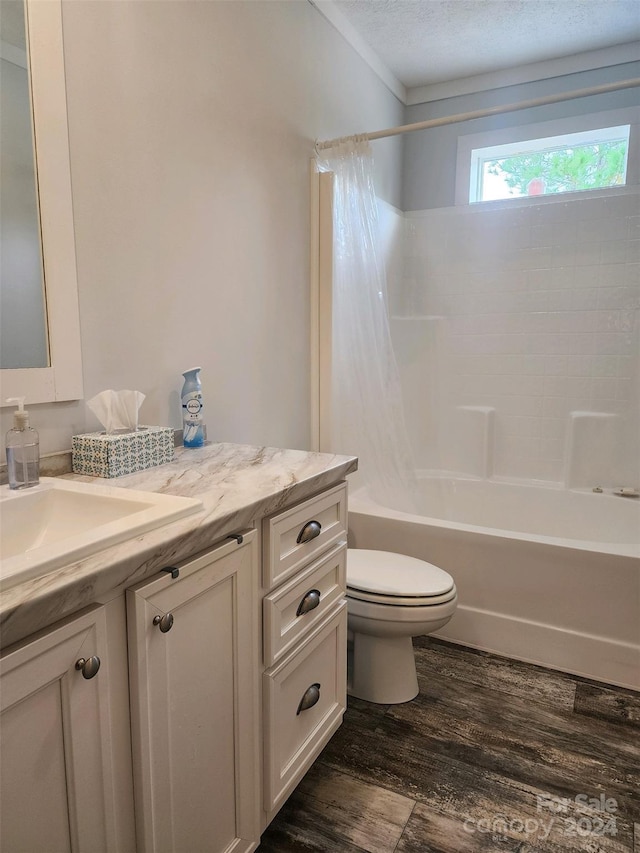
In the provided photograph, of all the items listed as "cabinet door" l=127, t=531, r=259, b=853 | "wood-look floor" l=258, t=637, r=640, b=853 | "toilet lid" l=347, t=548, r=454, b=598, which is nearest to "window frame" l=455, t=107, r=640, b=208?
"toilet lid" l=347, t=548, r=454, b=598

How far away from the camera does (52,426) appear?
130 cm

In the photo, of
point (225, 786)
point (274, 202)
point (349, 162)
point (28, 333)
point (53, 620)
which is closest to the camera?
point (53, 620)

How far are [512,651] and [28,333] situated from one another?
1.92 m

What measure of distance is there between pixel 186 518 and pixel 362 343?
1.61 metres

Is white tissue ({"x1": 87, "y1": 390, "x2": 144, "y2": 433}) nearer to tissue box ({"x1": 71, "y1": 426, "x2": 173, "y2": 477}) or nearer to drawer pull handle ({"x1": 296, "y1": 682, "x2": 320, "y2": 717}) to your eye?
tissue box ({"x1": 71, "y1": 426, "x2": 173, "y2": 477})

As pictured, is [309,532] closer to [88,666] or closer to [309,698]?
[309,698]

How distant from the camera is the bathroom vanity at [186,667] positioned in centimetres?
71

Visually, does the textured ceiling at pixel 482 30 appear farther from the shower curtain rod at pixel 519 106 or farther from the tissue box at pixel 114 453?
the tissue box at pixel 114 453

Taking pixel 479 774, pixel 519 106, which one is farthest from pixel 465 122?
pixel 479 774

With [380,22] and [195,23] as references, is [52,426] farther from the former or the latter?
[380,22]

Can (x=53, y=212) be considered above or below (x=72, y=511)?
above

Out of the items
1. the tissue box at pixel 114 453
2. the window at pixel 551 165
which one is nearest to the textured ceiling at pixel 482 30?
the window at pixel 551 165

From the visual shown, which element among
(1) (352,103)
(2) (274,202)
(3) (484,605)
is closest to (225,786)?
(3) (484,605)

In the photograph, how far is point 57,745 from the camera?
2.40ft
